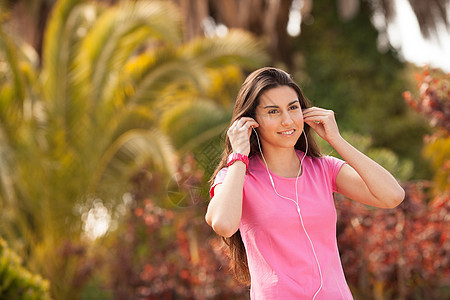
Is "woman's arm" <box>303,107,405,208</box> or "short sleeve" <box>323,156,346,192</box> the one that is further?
"short sleeve" <box>323,156,346,192</box>

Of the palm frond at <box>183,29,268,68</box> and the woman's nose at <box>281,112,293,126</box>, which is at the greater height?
the woman's nose at <box>281,112,293,126</box>

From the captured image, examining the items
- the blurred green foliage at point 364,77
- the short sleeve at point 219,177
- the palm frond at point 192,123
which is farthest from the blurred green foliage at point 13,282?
the blurred green foliage at point 364,77

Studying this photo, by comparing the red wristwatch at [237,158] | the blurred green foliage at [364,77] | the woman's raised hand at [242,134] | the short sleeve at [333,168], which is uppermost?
the woman's raised hand at [242,134]

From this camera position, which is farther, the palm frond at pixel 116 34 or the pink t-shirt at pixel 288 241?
the palm frond at pixel 116 34

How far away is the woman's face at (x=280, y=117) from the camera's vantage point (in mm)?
2357

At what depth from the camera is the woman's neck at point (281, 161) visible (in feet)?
7.89

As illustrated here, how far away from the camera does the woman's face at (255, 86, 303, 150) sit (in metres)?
2.36

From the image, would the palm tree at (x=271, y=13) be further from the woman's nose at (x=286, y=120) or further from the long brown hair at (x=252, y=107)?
the woman's nose at (x=286, y=120)

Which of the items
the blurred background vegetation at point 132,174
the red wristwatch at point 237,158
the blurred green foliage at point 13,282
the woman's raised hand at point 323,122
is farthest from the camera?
the blurred background vegetation at point 132,174

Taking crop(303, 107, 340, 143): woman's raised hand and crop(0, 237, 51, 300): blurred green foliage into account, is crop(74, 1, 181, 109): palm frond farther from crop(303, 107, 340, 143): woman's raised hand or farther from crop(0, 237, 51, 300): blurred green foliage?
crop(303, 107, 340, 143): woman's raised hand

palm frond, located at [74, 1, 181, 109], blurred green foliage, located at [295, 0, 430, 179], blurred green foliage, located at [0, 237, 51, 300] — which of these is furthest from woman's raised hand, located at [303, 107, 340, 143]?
blurred green foliage, located at [295, 0, 430, 179]

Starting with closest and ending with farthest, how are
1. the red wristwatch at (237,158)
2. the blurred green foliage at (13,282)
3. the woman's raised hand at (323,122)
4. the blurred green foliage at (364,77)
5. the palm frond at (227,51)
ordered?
the red wristwatch at (237,158) → the woman's raised hand at (323,122) → the blurred green foliage at (13,282) → the palm frond at (227,51) → the blurred green foliage at (364,77)

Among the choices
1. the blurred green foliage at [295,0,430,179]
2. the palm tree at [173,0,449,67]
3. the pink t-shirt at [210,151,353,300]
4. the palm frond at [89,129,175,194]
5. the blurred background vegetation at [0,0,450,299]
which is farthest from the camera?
the blurred green foliage at [295,0,430,179]

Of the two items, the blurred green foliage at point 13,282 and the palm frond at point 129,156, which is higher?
the blurred green foliage at point 13,282
